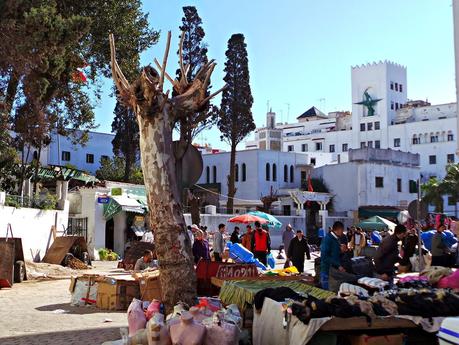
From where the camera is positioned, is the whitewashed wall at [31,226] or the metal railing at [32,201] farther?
the metal railing at [32,201]

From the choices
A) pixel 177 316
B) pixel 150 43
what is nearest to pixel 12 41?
pixel 150 43

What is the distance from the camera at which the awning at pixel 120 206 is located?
3027 cm

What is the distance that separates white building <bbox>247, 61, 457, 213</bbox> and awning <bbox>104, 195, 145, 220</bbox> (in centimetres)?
3856

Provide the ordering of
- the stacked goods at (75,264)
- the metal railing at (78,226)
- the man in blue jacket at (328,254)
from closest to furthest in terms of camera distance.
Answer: the man in blue jacket at (328,254) → the stacked goods at (75,264) → the metal railing at (78,226)

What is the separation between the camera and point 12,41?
56.9 feet

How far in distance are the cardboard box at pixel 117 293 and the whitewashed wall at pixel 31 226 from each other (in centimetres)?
967

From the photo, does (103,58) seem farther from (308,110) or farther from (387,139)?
(308,110)

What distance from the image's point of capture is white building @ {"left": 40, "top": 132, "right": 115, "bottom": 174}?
54.0 meters

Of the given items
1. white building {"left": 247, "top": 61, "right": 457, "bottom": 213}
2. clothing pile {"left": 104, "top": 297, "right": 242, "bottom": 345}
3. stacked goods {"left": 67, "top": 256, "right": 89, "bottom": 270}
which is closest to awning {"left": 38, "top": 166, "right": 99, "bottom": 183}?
stacked goods {"left": 67, "top": 256, "right": 89, "bottom": 270}

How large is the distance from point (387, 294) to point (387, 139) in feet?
235

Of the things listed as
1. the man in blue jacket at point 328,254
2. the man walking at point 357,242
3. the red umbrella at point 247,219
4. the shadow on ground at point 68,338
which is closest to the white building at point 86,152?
the red umbrella at point 247,219

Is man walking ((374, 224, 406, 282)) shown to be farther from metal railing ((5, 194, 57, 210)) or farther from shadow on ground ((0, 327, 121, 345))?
metal railing ((5, 194, 57, 210))

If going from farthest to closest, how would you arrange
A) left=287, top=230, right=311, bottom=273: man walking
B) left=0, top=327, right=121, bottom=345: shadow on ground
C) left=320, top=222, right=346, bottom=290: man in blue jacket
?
left=287, top=230, right=311, bottom=273: man walking
left=320, top=222, right=346, bottom=290: man in blue jacket
left=0, top=327, right=121, bottom=345: shadow on ground

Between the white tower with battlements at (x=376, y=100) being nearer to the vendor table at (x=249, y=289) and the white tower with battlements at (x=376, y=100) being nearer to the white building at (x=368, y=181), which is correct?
the white building at (x=368, y=181)
